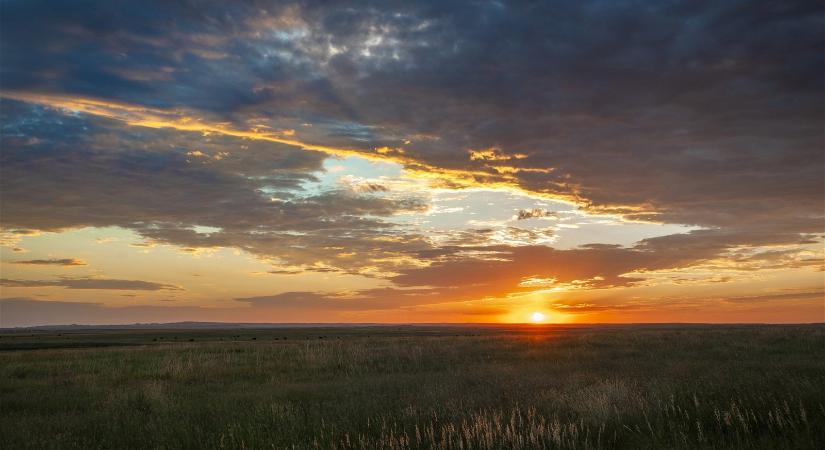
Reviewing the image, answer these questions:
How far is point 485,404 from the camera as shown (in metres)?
11.6

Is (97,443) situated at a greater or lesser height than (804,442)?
lesser

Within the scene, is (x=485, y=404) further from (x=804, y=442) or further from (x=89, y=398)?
(x=89, y=398)

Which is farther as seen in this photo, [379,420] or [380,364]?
[380,364]

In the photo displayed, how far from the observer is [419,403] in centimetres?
1222

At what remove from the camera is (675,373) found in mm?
17562

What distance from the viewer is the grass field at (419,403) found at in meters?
7.86

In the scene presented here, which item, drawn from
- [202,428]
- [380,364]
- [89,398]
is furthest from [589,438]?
[380,364]

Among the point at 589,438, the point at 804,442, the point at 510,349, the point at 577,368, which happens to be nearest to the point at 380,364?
the point at 577,368

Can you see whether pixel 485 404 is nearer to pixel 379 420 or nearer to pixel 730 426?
pixel 379 420

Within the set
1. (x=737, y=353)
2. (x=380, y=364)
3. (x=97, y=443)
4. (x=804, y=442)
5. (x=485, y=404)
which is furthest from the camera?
(x=737, y=353)

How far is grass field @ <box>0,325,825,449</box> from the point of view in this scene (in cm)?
786

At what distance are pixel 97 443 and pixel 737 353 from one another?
26113 millimetres

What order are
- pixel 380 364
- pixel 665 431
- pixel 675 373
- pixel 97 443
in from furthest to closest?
pixel 380 364
pixel 675 373
pixel 97 443
pixel 665 431

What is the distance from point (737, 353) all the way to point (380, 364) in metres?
16.6
